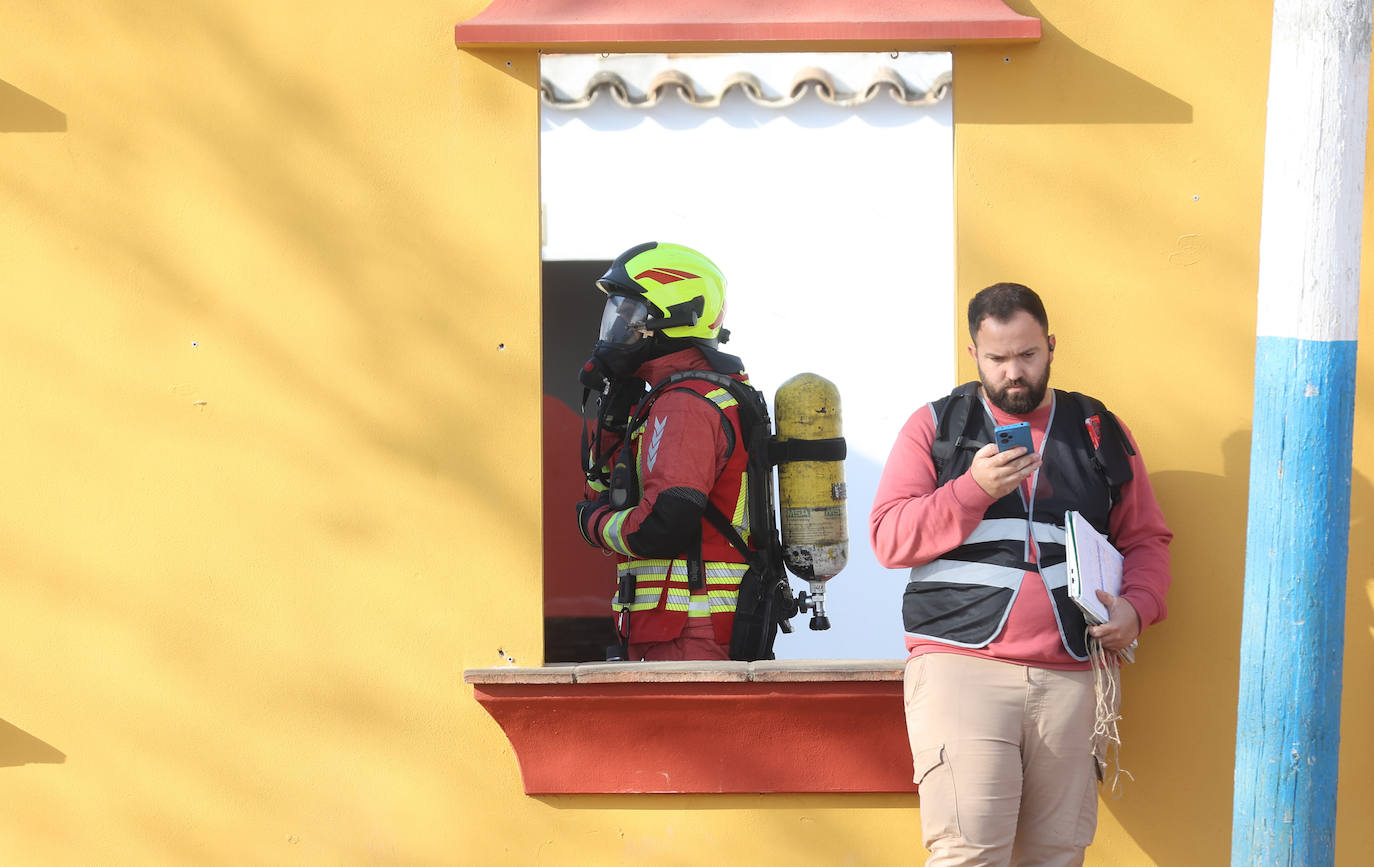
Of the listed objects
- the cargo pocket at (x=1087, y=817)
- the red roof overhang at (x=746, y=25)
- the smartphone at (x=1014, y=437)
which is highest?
the red roof overhang at (x=746, y=25)

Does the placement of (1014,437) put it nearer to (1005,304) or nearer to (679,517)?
(1005,304)

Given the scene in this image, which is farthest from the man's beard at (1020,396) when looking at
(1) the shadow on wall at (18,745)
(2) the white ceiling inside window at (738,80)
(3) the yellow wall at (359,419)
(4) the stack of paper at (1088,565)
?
(2) the white ceiling inside window at (738,80)

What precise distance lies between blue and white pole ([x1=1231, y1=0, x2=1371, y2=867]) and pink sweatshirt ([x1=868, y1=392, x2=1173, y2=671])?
535 millimetres

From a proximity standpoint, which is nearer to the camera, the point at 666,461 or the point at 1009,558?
the point at 1009,558

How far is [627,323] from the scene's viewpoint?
14.2 ft

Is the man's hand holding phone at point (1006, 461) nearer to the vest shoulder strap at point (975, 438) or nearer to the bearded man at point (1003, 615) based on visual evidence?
the bearded man at point (1003, 615)

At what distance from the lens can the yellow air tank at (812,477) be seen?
417 centimetres

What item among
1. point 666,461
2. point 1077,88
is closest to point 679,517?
point 666,461

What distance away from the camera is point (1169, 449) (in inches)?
161

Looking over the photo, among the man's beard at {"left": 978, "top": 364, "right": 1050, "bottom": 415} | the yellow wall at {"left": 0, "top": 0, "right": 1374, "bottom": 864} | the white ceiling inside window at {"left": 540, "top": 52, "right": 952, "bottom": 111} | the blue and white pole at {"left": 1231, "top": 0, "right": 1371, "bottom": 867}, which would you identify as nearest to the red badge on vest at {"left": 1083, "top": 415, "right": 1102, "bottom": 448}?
the man's beard at {"left": 978, "top": 364, "right": 1050, "bottom": 415}

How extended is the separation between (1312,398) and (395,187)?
243 cm

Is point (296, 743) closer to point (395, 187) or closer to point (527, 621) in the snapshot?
point (527, 621)

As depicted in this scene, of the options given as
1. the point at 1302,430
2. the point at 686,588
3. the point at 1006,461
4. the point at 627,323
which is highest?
the point at 627,323

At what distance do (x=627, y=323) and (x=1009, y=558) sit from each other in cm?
136
